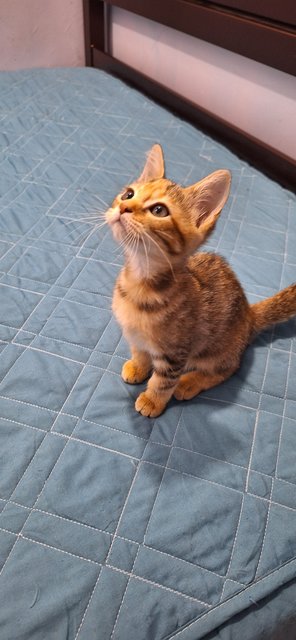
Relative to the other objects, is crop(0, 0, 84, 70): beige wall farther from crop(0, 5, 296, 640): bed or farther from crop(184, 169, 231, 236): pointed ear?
crop(184, 169, 231, 236): pointed ear

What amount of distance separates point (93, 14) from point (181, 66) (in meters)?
0.83

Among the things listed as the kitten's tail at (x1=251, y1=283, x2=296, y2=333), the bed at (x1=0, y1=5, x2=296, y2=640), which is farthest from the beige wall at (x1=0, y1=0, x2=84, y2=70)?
the kitten's tail at (x1=251, y1=283, x2=296, y2=333)

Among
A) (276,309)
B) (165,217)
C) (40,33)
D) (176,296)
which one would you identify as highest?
(40,33)

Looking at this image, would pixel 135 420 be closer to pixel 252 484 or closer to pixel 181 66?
pixel 252 484

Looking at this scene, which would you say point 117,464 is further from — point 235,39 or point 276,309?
point 235,39

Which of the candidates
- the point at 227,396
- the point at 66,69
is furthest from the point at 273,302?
the point at 66,69

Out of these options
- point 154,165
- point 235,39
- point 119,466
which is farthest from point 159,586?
point 235,39

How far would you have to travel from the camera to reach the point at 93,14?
8.21ft

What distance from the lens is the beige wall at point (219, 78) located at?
168 cm

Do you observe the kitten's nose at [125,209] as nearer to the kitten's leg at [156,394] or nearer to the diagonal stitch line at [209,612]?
the kitten's leg at [156,394]

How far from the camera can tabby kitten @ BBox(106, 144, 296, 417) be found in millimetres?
736

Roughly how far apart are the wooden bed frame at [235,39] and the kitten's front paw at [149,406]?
3.77 feet

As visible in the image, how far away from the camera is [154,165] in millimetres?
884

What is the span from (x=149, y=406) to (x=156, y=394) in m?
0.04
